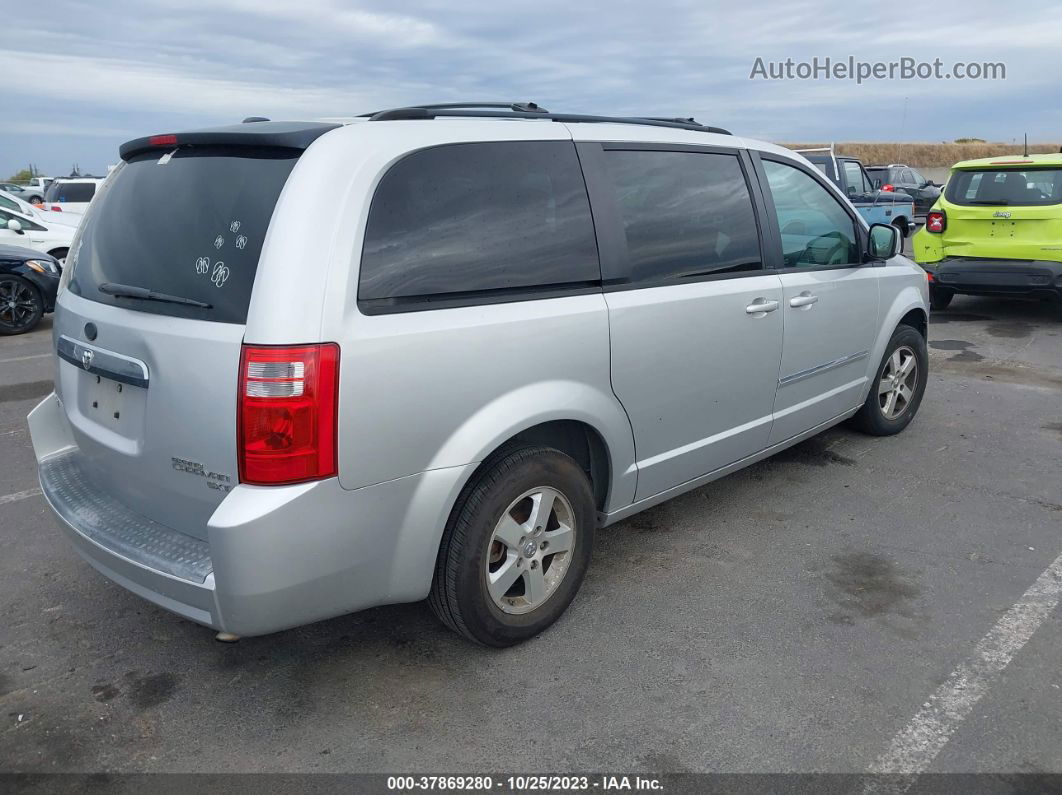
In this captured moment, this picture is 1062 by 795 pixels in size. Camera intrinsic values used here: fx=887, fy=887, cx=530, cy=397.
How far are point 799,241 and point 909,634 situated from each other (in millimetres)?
2000

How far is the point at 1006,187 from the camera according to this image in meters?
9.12

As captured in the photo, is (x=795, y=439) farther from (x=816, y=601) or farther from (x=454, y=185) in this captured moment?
(x=454, y=185)

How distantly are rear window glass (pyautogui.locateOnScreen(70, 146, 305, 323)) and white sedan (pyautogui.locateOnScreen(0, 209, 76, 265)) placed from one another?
35.4 ft

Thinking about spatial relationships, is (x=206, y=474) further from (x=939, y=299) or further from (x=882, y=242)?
(x=939, y=299)

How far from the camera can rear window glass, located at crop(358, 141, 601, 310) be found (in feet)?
8.89

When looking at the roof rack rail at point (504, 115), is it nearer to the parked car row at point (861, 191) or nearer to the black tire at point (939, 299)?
the black tire at point (939, 299)

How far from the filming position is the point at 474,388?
2.82m

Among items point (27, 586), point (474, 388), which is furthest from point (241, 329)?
point (27, 586)

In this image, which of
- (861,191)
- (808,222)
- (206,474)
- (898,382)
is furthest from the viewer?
(861,191)

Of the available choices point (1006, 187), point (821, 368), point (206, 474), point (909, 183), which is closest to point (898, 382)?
point (821, 368)

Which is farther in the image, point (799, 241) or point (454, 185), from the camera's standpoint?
point (799, 241)

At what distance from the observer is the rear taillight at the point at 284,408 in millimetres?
2463

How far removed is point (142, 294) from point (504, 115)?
1443 mm

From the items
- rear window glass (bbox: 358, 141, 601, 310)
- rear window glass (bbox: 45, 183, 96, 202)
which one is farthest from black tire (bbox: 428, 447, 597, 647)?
rear window glass (bbox: 45, 183, 96, 202)
